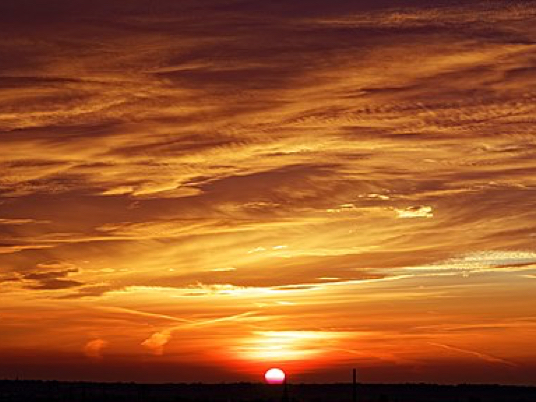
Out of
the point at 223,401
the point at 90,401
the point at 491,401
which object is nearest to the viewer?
the point at 90,401

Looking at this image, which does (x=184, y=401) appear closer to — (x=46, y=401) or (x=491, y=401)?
(x=46, y=401)

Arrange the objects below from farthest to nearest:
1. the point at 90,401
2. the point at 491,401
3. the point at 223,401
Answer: the point at 491,401 < the point at 223,401 < the point at 90,401

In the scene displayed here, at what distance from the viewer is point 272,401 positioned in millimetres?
72812

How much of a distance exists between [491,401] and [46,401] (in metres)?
30.4

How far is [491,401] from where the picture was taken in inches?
3189

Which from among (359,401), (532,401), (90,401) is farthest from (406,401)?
(90,401)

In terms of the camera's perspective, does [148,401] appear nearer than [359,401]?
Yes

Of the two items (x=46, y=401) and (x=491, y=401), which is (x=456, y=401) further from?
(x=46, y=401)

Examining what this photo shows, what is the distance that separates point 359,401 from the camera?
7844cm

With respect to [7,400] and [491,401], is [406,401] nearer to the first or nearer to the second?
[491,401]

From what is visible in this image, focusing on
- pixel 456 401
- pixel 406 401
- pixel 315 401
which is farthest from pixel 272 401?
pixel 456 401

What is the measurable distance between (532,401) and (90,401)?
2772 cm

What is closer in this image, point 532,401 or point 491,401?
point 532,401

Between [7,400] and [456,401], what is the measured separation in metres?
30.4
